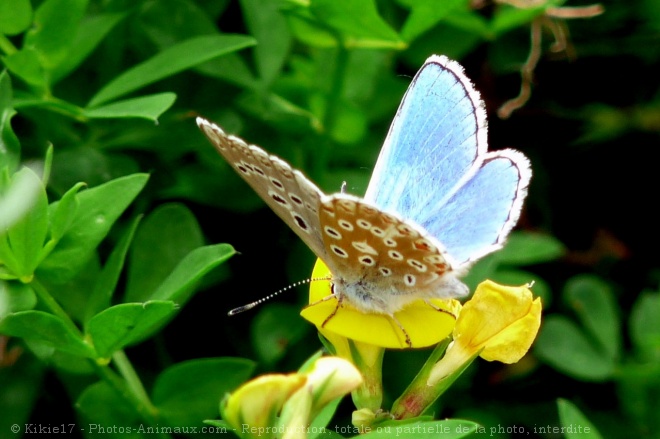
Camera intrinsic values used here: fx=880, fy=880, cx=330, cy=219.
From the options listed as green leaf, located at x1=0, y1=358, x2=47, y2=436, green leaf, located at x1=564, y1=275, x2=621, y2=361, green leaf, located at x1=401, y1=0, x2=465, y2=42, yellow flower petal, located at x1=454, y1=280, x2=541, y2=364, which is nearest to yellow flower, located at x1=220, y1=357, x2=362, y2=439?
yellow flower petal, located at x1=454, y1=280, x2=541, y2=364

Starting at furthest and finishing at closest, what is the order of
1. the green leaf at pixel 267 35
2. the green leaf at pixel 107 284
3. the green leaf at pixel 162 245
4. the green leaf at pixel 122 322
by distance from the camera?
the green leaf at pixel 267 35 < the green leaf at pixel 162 245 < the green leaf at pixel 107 284 < the green leaf at pixel 122 322

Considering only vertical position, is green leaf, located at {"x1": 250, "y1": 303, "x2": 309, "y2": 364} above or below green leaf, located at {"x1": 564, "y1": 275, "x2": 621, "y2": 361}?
above

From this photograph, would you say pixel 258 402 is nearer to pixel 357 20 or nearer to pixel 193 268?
pixel 193 268

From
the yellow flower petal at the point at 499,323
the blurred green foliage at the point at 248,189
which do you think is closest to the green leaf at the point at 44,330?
the blurred green foliage at the point at 248,189

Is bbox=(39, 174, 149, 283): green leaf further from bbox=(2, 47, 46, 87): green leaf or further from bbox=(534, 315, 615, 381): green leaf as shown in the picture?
bbox=(534, 315, 615, 381): green leaf

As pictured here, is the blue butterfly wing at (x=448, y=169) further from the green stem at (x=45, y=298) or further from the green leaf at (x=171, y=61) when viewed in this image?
the green stem at (x=45, y=298)

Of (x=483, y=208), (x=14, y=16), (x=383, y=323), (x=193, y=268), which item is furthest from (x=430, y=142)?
(x=14, y=16)

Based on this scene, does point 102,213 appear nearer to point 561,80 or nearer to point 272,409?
point 272,409
